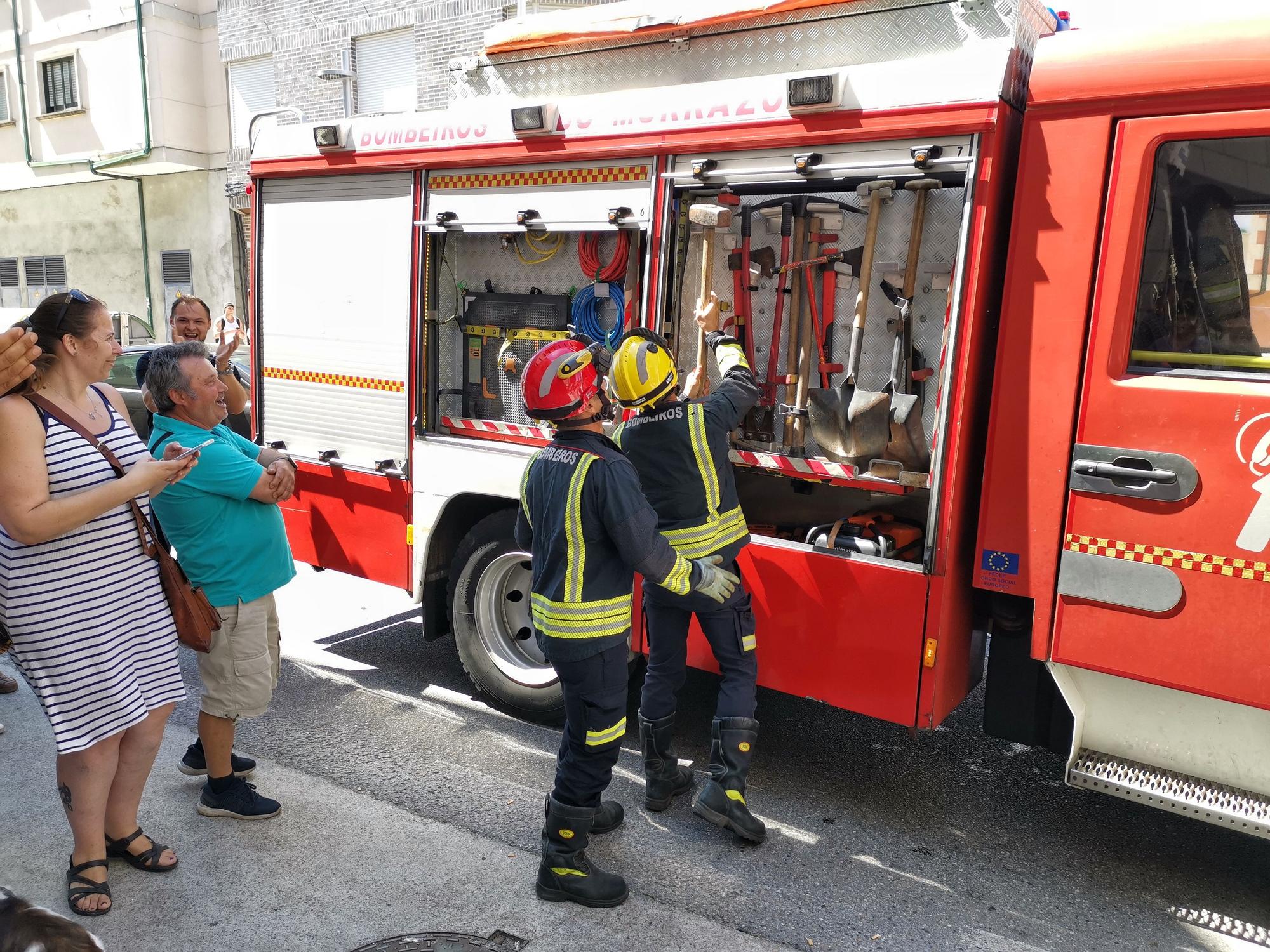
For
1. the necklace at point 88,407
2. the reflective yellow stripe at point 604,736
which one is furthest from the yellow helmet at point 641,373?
the necklace at point 88,407

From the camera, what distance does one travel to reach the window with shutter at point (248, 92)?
18672 mm

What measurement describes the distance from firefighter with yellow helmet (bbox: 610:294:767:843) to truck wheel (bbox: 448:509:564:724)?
0.92 meters

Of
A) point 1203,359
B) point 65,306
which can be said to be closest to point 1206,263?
point 1203,359

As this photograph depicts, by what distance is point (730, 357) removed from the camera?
3.64 m

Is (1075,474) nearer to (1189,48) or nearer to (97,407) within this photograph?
(1189,48)

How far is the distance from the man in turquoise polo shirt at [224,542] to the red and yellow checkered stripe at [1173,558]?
2.69 meters

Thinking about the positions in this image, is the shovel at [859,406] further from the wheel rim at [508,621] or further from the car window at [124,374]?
the car window at [124,374]

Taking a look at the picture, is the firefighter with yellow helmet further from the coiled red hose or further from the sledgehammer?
the coiled red hose

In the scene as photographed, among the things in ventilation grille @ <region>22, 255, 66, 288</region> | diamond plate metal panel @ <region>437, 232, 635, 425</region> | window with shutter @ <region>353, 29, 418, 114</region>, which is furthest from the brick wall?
diamond plate metal panel @ <region>437, 232, 635, 425</region>

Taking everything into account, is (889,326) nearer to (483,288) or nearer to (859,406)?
(859,406)

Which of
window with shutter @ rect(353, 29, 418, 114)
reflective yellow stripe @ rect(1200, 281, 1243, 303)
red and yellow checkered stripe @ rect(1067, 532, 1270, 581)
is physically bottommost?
red and yellow checkered stripe @ rect(1067, 532, 1270, 581)

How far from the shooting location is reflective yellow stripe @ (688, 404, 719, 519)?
11.4 ft

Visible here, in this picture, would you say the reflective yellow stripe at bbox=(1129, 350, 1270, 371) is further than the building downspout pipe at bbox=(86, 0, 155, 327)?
No

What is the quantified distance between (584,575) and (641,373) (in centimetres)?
76
